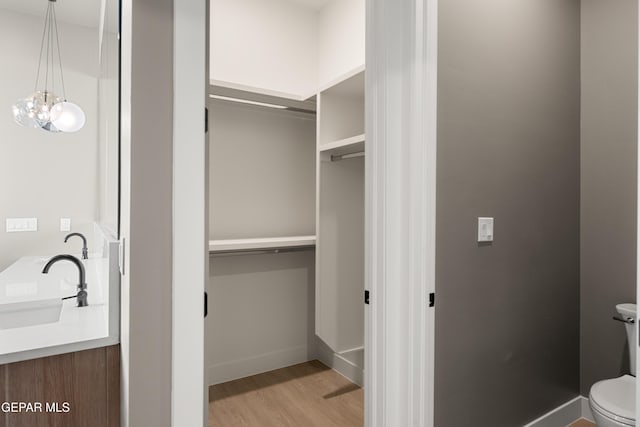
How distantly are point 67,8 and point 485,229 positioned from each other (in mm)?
3215

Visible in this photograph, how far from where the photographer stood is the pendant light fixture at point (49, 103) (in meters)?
2.42

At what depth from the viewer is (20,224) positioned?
2.86 metres

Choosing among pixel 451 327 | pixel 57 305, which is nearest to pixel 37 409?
pixel 57 305

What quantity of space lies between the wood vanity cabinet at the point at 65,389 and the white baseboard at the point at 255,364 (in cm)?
139

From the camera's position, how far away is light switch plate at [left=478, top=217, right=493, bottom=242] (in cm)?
157

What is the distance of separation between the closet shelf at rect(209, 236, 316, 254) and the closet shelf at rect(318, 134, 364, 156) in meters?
0.63

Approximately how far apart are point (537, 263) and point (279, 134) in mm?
1877

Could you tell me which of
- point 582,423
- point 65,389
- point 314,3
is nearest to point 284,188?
point 314,3

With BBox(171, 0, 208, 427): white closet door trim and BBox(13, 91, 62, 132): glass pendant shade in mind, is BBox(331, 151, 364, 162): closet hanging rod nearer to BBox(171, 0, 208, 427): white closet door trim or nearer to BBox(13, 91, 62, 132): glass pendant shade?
BBox(171, 0, 208, 427): white closet door trim

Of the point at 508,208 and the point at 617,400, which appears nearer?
the point at 617,400

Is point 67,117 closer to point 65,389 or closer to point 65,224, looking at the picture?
point 65,224

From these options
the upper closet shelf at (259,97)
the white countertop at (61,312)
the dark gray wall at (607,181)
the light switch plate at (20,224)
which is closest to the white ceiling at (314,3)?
the upper closet shelf at (259,97)

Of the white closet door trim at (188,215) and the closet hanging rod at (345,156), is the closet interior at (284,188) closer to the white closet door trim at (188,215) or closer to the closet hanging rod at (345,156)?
the closet hanging rod at (345,156)

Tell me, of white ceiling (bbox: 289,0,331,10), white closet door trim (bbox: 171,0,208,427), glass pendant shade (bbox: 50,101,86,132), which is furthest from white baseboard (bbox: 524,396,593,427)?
glass pendant shade (bbox: 50,101,86,132)
